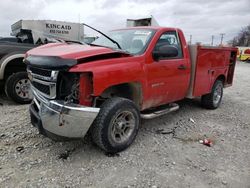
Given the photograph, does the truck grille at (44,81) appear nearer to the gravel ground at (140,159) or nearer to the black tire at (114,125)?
the black tire at (114,125)

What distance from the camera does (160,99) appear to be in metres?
4.35

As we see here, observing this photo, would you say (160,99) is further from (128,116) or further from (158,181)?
(158,181)

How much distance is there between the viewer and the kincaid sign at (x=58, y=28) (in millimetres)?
8645

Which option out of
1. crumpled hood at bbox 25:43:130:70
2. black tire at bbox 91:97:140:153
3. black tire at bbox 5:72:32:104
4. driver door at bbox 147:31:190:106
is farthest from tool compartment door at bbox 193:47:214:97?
black tire at bbox 5:72:32:104

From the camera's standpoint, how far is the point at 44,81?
3271 millimetres

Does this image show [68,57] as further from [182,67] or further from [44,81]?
[182,67]

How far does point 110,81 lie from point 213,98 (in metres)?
3.63

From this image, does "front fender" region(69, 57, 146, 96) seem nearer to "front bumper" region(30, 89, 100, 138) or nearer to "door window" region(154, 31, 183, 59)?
"front bumper" region(30, 89, 100, 138)

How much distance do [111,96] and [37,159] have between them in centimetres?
138

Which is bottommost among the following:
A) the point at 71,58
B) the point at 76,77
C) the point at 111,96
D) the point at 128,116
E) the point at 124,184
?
the point at 124,184

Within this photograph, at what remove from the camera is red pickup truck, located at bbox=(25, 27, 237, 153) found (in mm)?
3082

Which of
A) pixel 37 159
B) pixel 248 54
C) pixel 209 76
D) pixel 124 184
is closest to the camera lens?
pixel 124 184

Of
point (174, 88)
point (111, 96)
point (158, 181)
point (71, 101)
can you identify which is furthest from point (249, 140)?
point (71, 101)

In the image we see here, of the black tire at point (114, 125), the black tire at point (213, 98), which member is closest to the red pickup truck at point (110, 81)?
the black tire at point (114, 125)
